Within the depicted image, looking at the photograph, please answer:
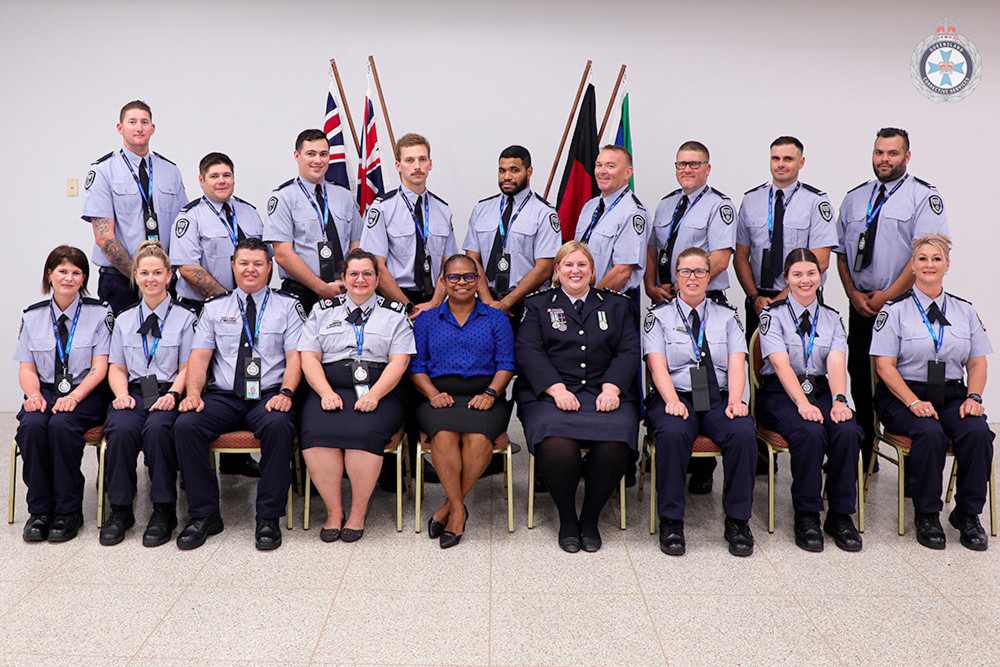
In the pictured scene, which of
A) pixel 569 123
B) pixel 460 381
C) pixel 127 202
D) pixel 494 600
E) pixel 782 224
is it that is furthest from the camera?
pixel 569 123

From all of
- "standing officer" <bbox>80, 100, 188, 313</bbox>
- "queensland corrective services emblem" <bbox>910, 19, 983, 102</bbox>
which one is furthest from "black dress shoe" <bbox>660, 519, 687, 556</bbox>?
"queensland corrective services emblem" <bbox>910, 19, 983, 102</bbox>

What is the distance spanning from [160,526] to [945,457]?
350 centimetres

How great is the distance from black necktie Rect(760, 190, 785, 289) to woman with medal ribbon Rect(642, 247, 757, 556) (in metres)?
0.64

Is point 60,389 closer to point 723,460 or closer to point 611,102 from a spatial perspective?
point 723,460

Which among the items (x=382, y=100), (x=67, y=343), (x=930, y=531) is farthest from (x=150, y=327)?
(x=930, y=531)

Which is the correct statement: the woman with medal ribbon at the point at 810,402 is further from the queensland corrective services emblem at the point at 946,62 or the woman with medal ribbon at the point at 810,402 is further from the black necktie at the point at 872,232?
the queensland corrective services emblem at the point at 946,62

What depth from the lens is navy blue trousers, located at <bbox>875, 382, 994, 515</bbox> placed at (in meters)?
3.44

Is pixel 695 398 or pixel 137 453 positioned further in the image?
pixel 695 398

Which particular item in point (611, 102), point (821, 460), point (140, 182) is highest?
point (611, 102)

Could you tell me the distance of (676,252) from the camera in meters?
4.27

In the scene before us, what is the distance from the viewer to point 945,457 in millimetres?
3441

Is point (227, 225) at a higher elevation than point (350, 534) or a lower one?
higher

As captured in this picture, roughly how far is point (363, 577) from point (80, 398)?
162 centimetres

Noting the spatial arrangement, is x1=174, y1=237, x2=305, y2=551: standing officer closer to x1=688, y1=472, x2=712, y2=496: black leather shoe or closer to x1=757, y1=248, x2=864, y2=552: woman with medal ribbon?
x1=688, y1=472, x2=712, y2=496: black leather shoe
